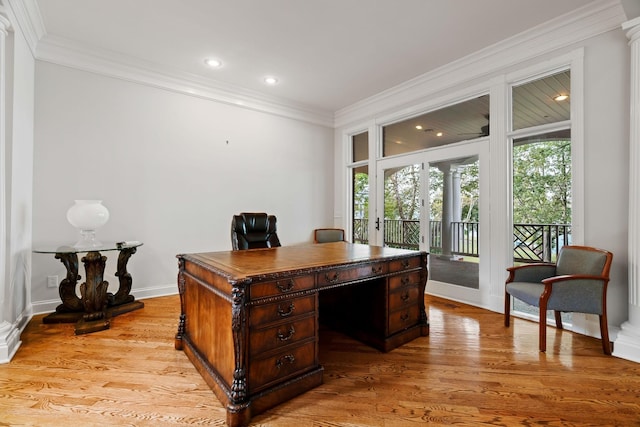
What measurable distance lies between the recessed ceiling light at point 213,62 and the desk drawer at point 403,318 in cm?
343

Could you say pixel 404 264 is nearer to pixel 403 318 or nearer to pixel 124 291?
pixel 403 318

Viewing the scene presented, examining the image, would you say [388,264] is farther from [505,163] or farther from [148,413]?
[505,163]

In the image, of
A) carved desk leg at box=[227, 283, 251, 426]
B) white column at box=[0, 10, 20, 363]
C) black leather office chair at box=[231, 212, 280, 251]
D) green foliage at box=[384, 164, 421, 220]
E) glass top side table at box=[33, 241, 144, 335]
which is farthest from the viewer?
green foliage at box=[384, 164, 421, 220]

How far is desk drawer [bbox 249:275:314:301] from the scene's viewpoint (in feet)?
5.19

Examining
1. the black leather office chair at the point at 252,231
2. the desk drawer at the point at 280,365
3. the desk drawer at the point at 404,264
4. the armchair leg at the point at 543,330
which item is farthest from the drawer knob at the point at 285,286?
the armchair leg at the point at 543,330

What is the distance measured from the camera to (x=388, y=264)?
233cm

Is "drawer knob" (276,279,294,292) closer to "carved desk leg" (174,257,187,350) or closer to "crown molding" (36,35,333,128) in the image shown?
"carved desk leg" (174,257,187,350)

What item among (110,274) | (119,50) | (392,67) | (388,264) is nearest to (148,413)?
(388,264)

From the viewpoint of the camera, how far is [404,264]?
2471mm

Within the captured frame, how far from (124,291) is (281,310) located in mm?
2545

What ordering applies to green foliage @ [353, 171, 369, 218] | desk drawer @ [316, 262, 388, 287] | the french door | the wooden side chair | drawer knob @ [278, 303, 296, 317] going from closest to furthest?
drawer knob @ [278, 303, 296, 317] < desk drawer @ [316, 262, 388, 287] < the french door < the wooden side chair < green foliage @ [353, 171, 369, 218]

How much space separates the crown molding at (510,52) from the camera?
259cm

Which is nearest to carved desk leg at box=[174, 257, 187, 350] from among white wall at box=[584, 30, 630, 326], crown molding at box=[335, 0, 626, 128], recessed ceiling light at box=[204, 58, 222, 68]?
recessed ceiling light at box=[204, 58, 222, 68]

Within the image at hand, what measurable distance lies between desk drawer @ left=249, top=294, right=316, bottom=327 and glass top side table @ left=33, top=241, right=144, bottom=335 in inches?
81.1
